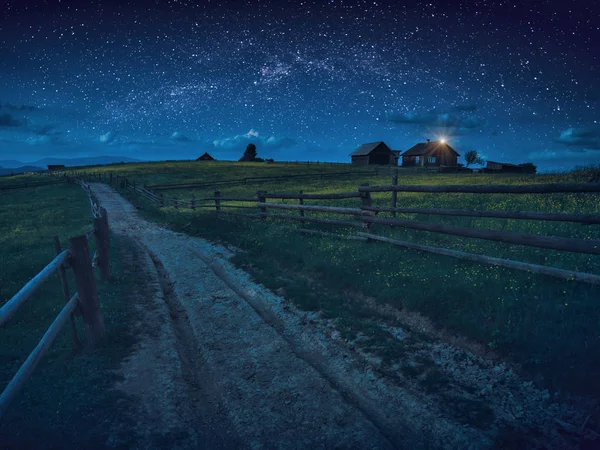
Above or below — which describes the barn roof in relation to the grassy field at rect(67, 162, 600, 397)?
above

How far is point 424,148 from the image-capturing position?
7131 cm

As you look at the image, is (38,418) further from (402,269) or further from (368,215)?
(368,215)

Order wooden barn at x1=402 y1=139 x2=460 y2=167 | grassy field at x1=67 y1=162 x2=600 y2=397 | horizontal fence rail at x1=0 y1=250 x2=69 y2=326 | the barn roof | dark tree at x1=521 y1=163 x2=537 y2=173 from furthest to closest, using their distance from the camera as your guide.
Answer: the barn roof < wooden barn at x1=402 y1=139 x2=460 y2=167 < dark tree at x1=521 y1=163 x2=537 y2=173 < grassy field at x1=67 y1=162 x2=600 y2=397 < horizontal fence rail at x1=0 y1=250 x2=69 y2=326

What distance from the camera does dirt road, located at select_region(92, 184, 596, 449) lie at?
315 cm

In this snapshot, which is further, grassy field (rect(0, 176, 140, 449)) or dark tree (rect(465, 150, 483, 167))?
dark tree (rect(465, 150, 483, 167))

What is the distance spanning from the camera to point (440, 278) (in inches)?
232

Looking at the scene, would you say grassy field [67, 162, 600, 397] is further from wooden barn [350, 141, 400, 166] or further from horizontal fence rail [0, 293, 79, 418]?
→ wooden barn [350, 141, 400, 166]

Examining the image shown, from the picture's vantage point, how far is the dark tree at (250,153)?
108m

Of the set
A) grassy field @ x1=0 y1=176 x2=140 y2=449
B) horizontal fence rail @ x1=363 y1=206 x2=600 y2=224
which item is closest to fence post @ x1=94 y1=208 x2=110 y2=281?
grassy field @ x1=0 y1=176 x2=140 y2=449

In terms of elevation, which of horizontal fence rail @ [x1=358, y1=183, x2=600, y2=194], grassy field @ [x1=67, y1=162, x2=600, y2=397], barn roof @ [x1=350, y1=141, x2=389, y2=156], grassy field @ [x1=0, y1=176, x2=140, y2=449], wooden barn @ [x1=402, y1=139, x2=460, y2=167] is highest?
barn roof @ [x1=350, y1=141, x2=389, y2=156]

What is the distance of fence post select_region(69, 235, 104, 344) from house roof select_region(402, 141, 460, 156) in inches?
2916

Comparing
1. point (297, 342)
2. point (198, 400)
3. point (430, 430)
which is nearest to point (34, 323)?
point (198, 400)

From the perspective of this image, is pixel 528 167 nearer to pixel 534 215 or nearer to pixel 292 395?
pixel 534 215

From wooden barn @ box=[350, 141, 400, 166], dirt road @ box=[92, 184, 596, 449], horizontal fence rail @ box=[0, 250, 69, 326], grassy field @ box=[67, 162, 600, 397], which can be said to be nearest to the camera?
horizontal fence rail @ box=[0, 250, 69, 326]
